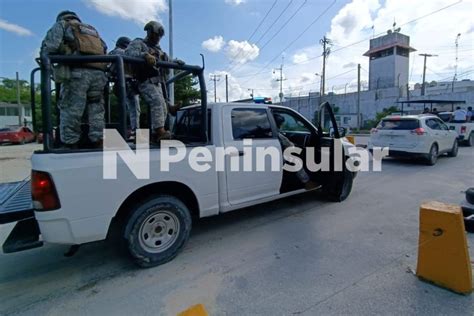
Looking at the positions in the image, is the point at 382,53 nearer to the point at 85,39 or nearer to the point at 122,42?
the point at 122,42

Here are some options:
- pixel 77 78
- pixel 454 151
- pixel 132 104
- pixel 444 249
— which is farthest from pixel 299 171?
pixel 454 151

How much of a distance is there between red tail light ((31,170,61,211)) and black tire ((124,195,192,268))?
684 millimetres

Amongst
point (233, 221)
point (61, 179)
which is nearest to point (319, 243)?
point (233, 221)

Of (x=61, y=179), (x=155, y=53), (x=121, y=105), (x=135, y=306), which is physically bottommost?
(x=135, y=306)

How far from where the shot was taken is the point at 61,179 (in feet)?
7.68

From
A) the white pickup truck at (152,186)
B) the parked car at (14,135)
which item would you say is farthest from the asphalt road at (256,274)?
the parked car at (14,135)

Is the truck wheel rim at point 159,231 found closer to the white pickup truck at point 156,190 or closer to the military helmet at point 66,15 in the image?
the white pickup truck at point 156,190

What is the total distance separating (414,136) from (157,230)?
26.5 ft

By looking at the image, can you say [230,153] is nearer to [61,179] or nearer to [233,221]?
[233,221]

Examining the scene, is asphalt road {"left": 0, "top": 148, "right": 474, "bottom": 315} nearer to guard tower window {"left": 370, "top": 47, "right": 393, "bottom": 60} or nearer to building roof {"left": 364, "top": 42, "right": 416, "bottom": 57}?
building roof {"left": 364, "top": 42, "right": 416, "bottom": 57}

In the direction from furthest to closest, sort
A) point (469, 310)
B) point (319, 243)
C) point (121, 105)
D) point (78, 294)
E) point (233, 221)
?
1. point (233, 221)
2. point (319, 243)
3. point (121, 105)
4. point (78, 294)
5. point (469, 310)

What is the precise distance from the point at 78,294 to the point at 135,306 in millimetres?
617

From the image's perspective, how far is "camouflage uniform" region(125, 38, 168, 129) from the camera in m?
3.33

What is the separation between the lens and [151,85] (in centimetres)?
341
